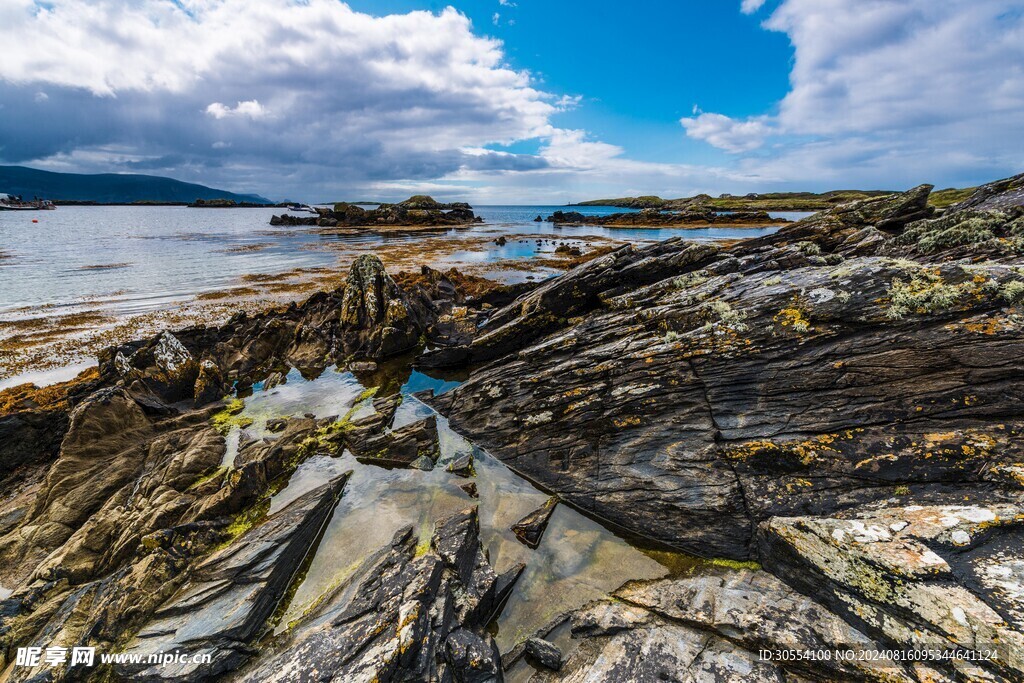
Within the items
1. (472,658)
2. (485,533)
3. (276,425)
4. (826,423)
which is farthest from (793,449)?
(276,425)

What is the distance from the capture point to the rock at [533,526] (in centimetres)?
1216

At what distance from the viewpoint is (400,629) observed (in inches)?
323

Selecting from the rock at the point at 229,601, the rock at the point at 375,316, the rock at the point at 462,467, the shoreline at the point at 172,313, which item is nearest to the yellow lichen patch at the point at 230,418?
the rock at the point at 375,316

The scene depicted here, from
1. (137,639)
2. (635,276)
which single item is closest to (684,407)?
(635,276)

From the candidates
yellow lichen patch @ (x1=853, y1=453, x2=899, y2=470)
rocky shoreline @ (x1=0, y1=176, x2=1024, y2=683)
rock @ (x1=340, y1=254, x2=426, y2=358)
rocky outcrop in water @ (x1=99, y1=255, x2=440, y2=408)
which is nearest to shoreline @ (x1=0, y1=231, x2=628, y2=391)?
rocky outcrop in water @ (x1=99, y1=255, x2=440, y2=408)

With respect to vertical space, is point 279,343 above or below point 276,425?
above

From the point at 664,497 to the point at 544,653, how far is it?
5859 millimetres

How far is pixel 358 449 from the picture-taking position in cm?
1667

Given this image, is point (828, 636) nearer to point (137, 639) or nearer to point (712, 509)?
point (712, 509)

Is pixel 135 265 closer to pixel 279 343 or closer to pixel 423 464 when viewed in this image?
pixel 279 343

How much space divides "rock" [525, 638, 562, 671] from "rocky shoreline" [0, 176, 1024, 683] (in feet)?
0.33

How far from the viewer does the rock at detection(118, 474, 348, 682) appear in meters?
8.50

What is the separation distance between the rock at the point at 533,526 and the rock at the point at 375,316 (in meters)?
17.6

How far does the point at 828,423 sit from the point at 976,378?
11.5 feet
